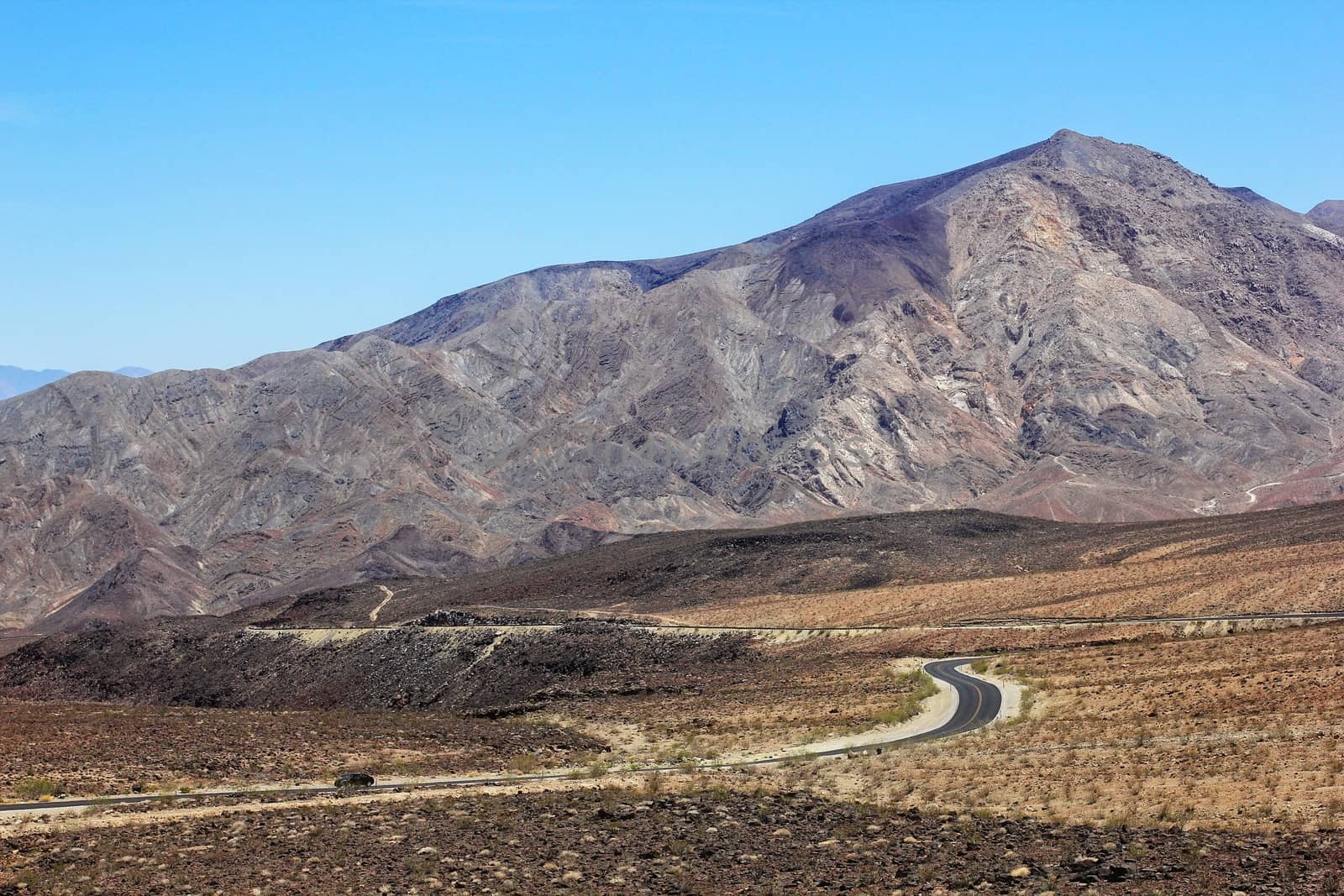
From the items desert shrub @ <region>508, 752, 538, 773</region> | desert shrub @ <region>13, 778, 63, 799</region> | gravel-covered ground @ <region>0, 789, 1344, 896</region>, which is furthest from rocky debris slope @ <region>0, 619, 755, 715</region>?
gravel-covered ground @ <region>0, 789, 1344, 896</region>

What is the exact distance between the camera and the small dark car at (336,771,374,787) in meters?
32.8

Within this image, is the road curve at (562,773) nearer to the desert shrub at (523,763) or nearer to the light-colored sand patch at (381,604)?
the desert shrub at (523,763)

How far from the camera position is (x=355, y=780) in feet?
108

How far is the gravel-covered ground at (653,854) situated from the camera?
69.8 ft

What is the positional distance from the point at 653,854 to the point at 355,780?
11089 mm

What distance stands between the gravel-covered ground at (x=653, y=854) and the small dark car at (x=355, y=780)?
388 cm

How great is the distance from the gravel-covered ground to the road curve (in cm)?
341

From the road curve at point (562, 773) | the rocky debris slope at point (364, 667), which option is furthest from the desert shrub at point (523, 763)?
the rocky debris slope at point (364, 667)

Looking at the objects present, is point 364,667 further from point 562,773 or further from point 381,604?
point 562,773

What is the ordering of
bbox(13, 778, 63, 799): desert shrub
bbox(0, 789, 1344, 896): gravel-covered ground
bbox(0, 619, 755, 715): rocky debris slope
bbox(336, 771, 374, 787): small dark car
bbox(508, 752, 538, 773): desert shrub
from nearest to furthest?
bbox(0, 789, 1344, 896): gravel-covered ground, bbox(13, 778, 63, 799): desert shrub, bbox(336, 771, 374, 787): small dark car, bbox(508, 752, 538, 773): desert shrub, bbox(0, 619, 755, 715): rocky debris slope

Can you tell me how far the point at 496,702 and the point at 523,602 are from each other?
3412cm

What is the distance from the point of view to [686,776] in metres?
33.3

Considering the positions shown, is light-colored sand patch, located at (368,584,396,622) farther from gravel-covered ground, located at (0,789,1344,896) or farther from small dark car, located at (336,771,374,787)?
gravel-covered ground, located at (0,789,1344,896)

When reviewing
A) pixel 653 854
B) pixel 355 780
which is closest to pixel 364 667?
pixel 355 780
